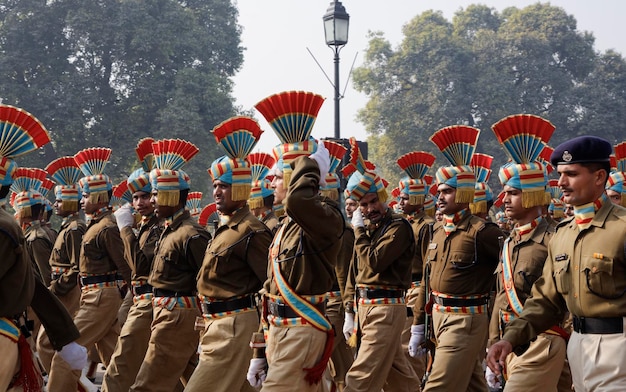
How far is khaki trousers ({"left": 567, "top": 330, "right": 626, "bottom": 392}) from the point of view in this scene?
5.28 meters

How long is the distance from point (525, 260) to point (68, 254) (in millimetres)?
6536

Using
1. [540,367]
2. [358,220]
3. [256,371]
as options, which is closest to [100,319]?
[358,220]

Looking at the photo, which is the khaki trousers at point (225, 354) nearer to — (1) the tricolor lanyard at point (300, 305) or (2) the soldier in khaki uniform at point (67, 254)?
(1) the tricolor lanyard at point (300, 305)

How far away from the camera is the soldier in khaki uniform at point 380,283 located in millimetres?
9016

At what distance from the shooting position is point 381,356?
353 inches

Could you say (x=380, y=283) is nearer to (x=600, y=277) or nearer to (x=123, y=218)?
(x=123, y=218)

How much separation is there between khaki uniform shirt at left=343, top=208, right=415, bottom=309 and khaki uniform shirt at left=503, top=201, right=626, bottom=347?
11.1 feet

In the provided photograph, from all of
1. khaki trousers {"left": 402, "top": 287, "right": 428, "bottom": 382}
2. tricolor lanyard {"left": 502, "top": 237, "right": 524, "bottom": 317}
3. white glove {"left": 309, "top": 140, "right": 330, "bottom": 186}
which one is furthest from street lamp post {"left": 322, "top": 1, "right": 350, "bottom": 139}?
white glove {"left": 309, "top": 140, "right": 330, "bottom": 186}

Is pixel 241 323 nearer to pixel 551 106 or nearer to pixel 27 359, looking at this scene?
pixel 27 359

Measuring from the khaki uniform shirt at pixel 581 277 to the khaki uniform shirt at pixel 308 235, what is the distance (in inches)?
55.4

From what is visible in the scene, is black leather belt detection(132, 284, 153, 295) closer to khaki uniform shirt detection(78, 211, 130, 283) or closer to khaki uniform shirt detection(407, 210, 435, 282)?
khaki uniform shirt detection(78, 211, 130, 283)

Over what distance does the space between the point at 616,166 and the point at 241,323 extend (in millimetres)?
5593

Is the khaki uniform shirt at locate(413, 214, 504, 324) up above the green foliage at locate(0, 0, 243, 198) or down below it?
below

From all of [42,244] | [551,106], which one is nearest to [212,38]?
[551,106]
